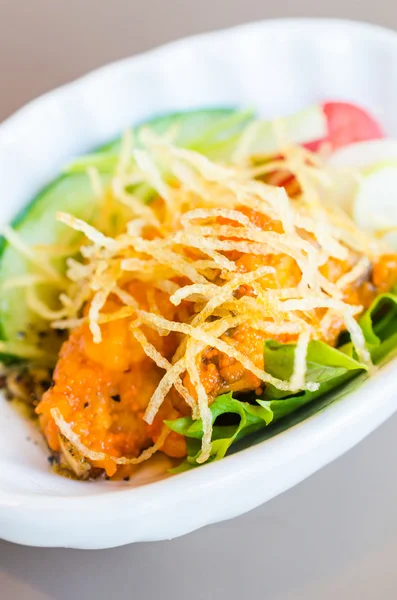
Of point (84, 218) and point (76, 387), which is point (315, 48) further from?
point (76, 387)

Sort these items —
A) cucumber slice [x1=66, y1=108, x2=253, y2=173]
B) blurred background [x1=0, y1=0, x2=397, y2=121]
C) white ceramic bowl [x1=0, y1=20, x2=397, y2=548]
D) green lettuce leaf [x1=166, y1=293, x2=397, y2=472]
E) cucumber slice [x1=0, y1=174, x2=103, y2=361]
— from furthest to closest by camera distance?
1. blurred background [x1=0, y1=0, x2=397, y2=121]
2. cucumber slice [x1=66, y1=108, x2=253, y2=173]
3. cucumber slice [x1=0, y1=174, x2=103, y2=361]
4. green lettuce leaf [x1=166, y1=293, x2=397, y2=472]
5. white ceramic bowl [x1=0, y1=20, x2=397, y2=548]

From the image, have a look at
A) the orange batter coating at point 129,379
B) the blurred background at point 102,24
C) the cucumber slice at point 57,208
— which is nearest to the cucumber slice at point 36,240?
the cucumber slice at point 57,208

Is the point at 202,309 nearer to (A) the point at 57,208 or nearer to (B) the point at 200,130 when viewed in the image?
(A) the point at 57,208

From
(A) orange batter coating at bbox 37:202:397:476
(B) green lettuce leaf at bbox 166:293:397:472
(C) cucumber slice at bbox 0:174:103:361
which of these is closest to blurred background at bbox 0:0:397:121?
(C) cucumber slice at bbox 0:174:103:361

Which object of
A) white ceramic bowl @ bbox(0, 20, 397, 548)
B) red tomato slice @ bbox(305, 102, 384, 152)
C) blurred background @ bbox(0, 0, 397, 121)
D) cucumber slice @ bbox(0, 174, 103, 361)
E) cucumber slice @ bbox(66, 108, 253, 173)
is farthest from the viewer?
blurred background @ bbox(0, 0, 397, 121)

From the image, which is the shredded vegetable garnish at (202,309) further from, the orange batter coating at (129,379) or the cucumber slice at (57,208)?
the cucumber slice at (57,208)

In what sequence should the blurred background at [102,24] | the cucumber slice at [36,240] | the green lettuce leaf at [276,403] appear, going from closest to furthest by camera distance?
the green lettuce leaf at [276,403] → the cucumber slice at [36,240] → the blurred background at [102,24]

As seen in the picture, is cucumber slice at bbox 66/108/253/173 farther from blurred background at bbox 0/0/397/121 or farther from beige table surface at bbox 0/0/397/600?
beige table surface at bbox 0/0/397/600

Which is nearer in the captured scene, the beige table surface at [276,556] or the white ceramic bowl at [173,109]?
the white ceramic bowl at [173,109]
